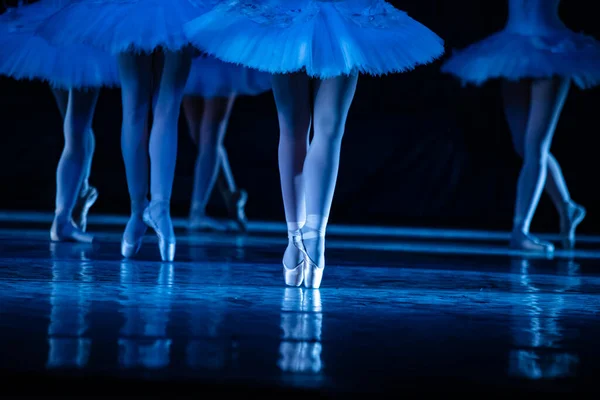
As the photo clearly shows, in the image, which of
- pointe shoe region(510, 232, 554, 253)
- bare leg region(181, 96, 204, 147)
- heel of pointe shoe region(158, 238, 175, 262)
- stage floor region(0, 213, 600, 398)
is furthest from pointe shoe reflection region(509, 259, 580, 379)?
bare leg region(181, 96, 204, 147)

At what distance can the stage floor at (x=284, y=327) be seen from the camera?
3.40 feet

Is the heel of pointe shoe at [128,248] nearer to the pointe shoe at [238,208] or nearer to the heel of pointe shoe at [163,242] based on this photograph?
the heel of pointe shoe at [163,242]

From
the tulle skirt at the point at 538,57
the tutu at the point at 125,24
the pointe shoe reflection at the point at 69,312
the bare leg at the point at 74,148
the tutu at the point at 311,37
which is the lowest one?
the pointe shoe reflection at the point at 69,312

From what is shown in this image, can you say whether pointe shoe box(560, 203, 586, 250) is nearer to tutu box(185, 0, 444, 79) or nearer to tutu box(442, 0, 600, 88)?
tutu box(442, 0, 600, 88)

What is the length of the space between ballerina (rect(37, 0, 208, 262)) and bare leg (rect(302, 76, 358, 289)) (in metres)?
0.59

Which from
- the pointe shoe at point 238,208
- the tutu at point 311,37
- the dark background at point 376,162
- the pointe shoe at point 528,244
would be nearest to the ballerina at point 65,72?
the tutu at point 311,37

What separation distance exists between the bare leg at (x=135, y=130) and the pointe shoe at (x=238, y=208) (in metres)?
1.83

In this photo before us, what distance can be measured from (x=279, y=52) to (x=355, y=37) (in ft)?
0.58

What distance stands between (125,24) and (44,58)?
0.85 m

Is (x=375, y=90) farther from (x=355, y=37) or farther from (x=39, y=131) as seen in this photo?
(x=355, y=37)

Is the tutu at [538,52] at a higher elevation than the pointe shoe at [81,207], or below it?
higher

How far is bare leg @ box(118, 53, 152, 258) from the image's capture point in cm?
265

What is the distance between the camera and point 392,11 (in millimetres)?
2172

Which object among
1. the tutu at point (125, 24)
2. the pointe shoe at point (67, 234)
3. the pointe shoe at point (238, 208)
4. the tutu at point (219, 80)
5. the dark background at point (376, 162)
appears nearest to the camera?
the tutu at point (125, 24)
